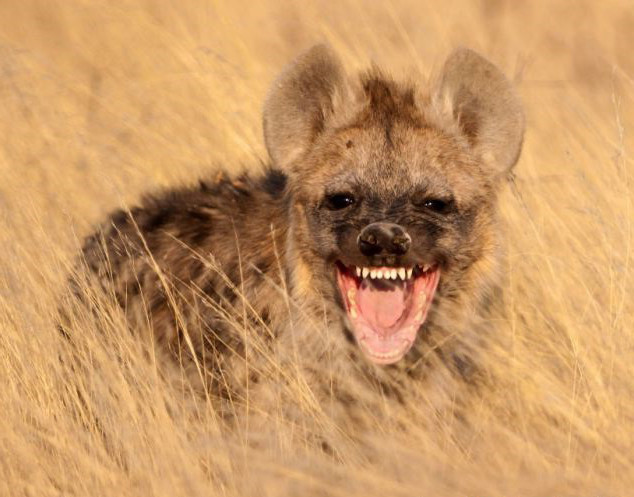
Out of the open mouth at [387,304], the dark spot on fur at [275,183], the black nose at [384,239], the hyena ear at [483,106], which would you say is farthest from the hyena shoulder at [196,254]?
the hyena ear at [483,106]

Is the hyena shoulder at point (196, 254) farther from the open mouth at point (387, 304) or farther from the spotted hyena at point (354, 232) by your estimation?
the open mouth at point (387, 304)

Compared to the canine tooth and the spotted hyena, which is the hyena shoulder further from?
the canine tooth

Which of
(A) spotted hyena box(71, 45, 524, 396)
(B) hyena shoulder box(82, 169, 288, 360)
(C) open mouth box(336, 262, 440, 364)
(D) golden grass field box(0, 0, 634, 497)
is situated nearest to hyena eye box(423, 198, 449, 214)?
(A) spotted hyena box(71, 45, 524, 396)

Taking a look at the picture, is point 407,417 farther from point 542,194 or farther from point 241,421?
point 542,194

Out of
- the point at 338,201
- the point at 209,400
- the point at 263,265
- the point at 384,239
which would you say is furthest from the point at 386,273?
the point at 209,400

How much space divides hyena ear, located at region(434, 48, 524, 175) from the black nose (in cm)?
75

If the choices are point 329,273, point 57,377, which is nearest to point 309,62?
point 329,273

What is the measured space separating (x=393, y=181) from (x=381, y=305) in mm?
477

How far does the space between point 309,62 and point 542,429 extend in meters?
1.75

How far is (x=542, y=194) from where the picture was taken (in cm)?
609

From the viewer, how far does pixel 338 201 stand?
4914mm

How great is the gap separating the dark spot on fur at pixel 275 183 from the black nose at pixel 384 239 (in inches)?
32.7

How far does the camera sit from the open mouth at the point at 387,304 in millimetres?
4695

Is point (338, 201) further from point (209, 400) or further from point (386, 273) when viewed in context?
point (209, 400)
